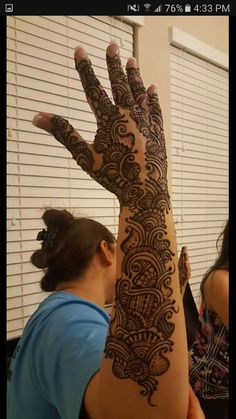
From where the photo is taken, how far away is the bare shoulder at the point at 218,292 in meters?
1.04

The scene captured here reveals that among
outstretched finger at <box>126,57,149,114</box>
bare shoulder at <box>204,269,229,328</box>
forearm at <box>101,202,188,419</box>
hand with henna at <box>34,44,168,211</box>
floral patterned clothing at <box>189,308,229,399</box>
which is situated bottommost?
floral patterned clothing at <box>189,308,229,399</box>

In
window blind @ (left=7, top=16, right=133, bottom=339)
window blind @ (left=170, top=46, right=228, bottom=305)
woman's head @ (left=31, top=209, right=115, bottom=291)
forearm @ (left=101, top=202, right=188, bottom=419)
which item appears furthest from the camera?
window blind @ (left=170, top=46, right=228, bottom=305)

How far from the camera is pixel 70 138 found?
50 centimetres

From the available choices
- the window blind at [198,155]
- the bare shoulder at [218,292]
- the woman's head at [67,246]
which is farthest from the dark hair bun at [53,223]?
the window blind at [198,155]

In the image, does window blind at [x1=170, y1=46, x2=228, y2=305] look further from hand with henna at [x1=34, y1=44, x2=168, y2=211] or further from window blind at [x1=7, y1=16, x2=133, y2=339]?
hand with henna at [x1=34, y1=44, x2=168, y2=211]

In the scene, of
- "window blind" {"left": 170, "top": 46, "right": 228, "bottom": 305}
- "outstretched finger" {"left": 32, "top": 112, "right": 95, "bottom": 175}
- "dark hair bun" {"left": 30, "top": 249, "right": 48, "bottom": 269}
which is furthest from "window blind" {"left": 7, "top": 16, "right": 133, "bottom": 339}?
"outstretched finger" {"left": 32, "top": 112, "right": 95, "bottom": 175}

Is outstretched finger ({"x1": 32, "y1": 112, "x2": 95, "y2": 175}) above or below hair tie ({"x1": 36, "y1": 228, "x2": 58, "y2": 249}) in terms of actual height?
above

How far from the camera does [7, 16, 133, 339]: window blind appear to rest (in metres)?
1.36

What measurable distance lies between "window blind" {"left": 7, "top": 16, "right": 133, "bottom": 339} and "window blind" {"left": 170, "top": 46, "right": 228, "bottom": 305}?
57cm

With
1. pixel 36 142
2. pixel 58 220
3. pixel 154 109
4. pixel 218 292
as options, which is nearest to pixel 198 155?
pixel 36 142

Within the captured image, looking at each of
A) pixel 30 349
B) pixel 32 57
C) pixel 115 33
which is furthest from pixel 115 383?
pixel 115 33

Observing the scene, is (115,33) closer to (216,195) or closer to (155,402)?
(216,195)

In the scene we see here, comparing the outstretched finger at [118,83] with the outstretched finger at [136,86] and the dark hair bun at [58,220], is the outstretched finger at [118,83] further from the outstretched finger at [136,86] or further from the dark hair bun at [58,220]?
the dark hair bun at [58,220]

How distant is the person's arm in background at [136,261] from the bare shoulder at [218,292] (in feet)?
1.99
